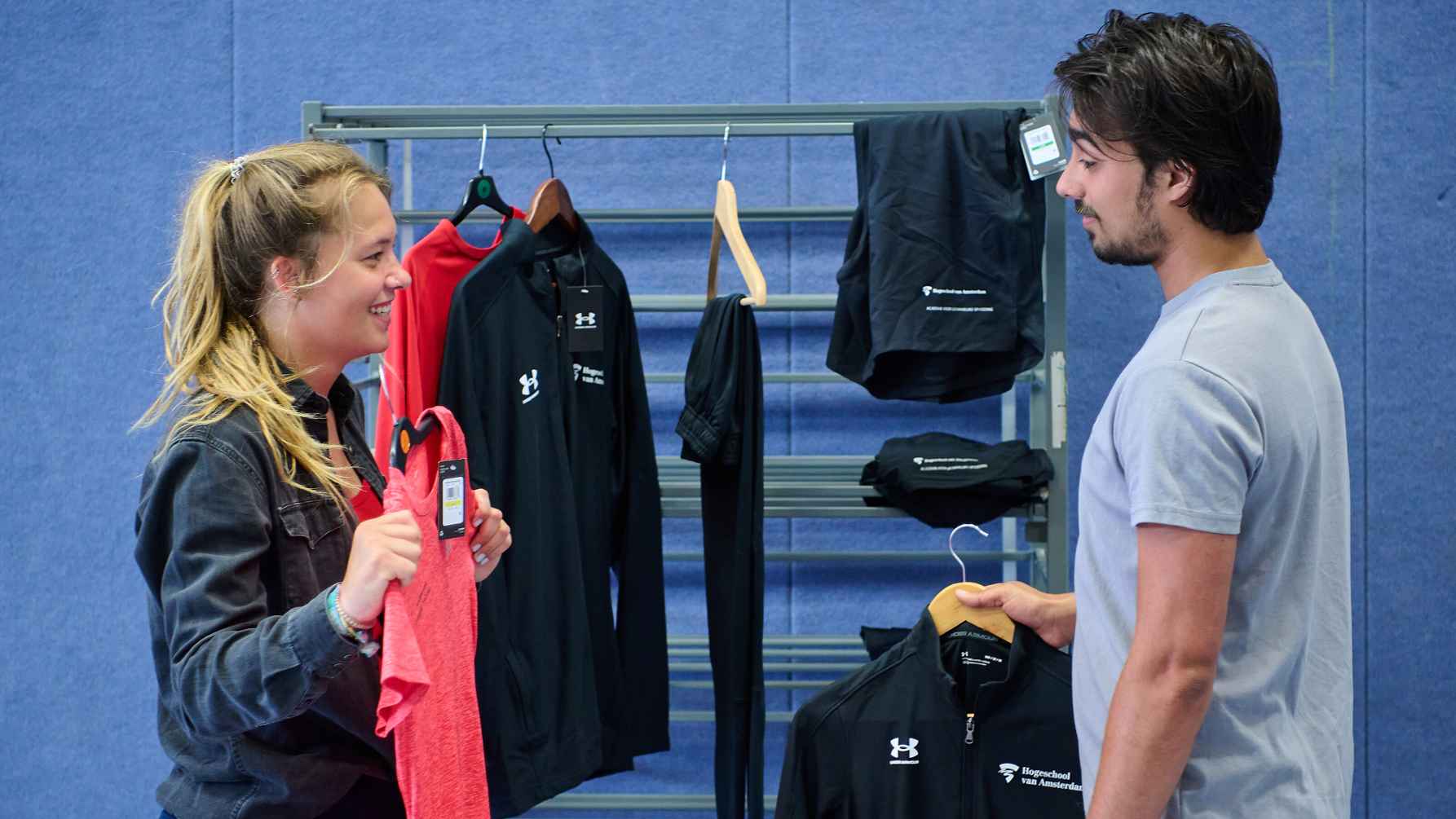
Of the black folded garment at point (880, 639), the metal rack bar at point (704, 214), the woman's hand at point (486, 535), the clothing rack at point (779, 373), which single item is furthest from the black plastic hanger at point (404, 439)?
the metal rack bar at point (704, 214)

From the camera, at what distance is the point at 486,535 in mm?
1430

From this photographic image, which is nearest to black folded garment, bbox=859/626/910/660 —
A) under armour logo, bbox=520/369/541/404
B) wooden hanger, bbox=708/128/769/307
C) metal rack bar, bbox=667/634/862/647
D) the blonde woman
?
metal rack bar, bbox=667/634/862/647

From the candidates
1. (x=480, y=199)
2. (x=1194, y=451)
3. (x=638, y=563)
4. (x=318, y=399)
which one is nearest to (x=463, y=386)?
(x=480, y=199)

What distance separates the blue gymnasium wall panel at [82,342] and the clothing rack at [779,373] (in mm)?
697

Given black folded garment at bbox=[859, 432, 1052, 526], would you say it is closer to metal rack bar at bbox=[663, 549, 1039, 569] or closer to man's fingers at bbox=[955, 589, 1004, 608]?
metal rack bar at bbox=[663, 549, 1039, 569]

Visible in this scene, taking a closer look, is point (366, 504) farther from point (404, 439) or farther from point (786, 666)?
point (786, 666)

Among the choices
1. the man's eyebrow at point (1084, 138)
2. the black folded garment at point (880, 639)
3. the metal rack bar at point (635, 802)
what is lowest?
the metal rack bar at point (635, 802)

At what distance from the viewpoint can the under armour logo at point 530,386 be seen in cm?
205

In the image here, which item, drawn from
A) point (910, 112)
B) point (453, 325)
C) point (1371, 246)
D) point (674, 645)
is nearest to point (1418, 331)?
point (1371, 246)

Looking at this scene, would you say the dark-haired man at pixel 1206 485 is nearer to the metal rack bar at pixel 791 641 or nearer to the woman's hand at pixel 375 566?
the woman's hand at pixel 375 566

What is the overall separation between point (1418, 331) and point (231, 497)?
276 centimetres

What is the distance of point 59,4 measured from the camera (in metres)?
2.91

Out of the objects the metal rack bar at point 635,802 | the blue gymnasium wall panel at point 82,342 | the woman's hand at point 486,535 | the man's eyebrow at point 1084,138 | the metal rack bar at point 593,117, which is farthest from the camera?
the blue gymnasium wall panel at point 82,342

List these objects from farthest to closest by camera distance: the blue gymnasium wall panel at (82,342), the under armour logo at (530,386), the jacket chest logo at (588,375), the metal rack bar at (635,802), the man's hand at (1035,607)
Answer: the blue gymnasium wall panel at (82,342) → the metal rack bar at (635,802) → the jacket chest logo at (588,375) → the under armour logo at (530,386) → the man's hand at (1035,607)
